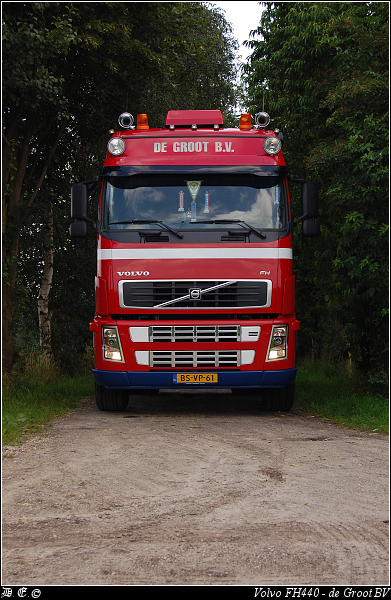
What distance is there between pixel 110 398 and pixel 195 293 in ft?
7.55

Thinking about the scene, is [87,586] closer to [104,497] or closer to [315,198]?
[104,497]

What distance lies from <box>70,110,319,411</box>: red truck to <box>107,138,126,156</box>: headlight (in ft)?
0.05

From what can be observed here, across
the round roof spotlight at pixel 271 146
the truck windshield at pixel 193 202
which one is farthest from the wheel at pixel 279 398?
the round roof spotlight at pixel 271 146

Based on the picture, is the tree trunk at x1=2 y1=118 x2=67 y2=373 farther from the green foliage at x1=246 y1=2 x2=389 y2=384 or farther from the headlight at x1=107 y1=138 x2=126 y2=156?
the green foliage at x1=246 y1=2 x2=389 y2=384

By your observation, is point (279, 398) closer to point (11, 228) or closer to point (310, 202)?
point (310, 202)

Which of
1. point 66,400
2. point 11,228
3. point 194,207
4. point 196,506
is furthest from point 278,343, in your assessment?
point 11,228

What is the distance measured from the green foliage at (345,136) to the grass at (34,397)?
15.2 ft

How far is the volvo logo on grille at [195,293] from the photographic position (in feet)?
32.6

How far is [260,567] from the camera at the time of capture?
170 inches

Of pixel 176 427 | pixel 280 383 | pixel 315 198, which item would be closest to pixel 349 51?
pixel 315 198

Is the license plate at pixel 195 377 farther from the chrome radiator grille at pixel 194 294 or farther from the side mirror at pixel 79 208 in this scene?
the side mirror at pixel 79 208

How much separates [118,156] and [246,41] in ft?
28.6

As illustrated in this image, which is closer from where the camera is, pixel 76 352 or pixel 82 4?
pixel 82 4

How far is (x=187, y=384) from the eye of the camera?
32.7 ft
